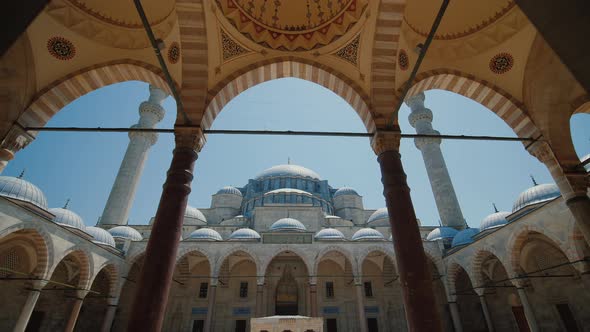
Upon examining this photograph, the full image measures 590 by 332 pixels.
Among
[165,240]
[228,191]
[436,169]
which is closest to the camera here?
[165,240]

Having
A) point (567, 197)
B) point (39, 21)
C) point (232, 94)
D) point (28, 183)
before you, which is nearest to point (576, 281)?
point (567, 197)

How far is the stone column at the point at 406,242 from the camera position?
3715 millimetres

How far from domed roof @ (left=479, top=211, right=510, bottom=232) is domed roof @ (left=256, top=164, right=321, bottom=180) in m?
16.2

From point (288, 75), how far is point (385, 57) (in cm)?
197

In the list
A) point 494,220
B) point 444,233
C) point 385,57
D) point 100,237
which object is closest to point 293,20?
point 385,57

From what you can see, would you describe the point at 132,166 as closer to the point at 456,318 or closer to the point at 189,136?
the point at 189,136

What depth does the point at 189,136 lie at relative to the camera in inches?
197

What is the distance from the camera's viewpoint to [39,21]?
17.2 feet

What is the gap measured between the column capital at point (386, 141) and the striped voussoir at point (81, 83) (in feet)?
13.8

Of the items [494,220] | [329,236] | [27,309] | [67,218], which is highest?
[329,236]

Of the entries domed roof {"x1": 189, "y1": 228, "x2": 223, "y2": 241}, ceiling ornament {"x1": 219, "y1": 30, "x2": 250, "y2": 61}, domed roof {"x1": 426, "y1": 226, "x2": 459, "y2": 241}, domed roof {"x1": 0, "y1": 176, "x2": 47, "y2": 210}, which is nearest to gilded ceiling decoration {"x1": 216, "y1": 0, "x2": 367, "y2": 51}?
ceiling ornament {"x1": 219, "y1": 30, "x2": 250, "y2": 61}

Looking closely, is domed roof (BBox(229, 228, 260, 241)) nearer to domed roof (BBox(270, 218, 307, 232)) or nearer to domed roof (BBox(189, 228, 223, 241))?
domed roof (BBox(189, 228, 223, 241))

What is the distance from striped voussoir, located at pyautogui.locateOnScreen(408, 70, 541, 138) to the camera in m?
6.25

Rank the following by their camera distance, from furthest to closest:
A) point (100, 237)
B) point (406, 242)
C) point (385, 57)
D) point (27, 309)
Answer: point (100, 237)
point (27, 309)
point (385, 57)
point (406, 242)
